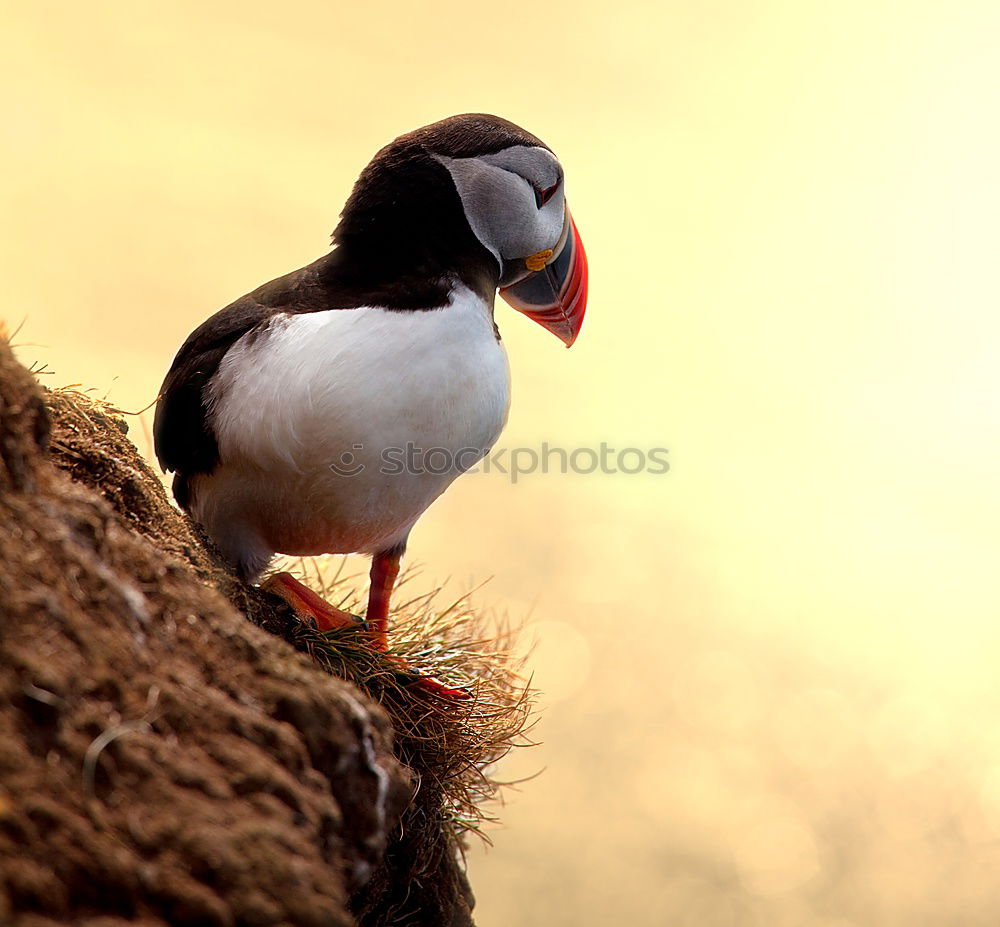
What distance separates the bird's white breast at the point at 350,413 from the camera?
2068mm

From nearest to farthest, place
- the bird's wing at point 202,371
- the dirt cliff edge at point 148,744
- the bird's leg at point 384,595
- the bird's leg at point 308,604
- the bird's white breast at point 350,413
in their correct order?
the dirt cliff edge at point 148,744 → the bird's white breast at point 350,413 → the bird's wing at point 202,371 → the bird's leg at point 308,604 → the bird's leg at point 384,595

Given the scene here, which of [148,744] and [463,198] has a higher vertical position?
[463,198]

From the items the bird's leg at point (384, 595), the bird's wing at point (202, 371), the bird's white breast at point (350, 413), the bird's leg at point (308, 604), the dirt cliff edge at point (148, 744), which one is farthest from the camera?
the bird's leg at point (384, 595)

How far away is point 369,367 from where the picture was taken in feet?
6.76

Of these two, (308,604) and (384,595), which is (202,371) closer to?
(308,604)

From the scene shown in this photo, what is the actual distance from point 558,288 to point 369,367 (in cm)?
71

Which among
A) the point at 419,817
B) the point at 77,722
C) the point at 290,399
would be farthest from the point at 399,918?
the point at 77,722

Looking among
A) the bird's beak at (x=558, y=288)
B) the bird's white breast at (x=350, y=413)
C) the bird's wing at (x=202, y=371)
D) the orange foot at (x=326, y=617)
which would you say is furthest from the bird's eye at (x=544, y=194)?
the orange foot at (x=326, y=617)

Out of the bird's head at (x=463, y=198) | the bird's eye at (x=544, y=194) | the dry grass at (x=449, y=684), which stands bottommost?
the dry grass at (x=449, y=684)

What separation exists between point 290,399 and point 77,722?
945 millimetres

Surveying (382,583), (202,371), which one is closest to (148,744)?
(202,371)

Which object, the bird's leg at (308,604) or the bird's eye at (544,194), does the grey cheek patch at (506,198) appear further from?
the bird's leg at (308,604)

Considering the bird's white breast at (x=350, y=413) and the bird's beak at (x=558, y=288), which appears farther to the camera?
the bird's beak at (x=558, y=288)

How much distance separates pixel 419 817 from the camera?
96.7 inches
